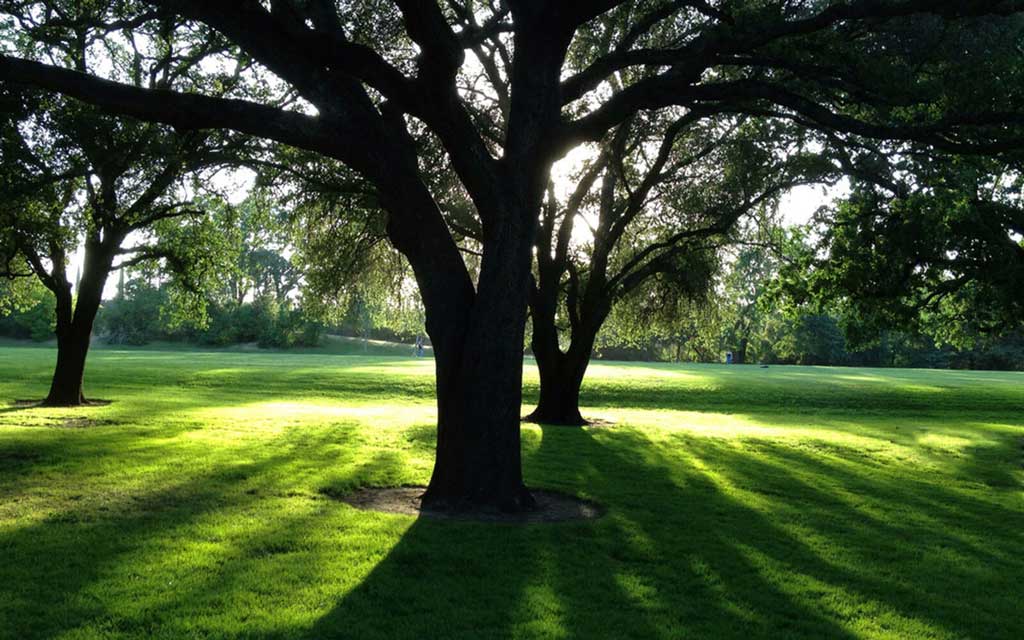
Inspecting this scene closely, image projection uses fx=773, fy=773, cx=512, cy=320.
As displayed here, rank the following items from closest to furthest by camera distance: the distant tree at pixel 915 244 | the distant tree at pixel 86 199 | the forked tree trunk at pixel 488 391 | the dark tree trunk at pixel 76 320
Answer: the forked tree trunk at pixel 488 391
the distant tree at pixel 86 199
the distant tree at pixel 915 244
the dark tree trunk at pixel 76 320

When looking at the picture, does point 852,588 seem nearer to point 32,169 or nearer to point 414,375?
point 32,169

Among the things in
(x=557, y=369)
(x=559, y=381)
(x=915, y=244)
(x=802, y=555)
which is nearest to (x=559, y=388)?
(x=559, y=381)

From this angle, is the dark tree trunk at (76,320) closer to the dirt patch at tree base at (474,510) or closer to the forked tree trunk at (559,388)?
the forked tree trunk at (559,388)

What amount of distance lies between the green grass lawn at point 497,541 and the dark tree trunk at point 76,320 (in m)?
3.48

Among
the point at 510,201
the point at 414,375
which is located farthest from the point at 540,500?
the point at 414,375

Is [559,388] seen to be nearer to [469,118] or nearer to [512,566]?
[469,118]

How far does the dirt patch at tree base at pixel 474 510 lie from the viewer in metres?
9.00

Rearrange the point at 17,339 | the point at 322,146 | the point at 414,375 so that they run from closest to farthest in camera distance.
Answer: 1. the point at 322,146
2. the point at 414,375
3. the point at 17,339

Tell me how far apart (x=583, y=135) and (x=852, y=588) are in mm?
5977

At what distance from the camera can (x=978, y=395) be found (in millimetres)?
34688

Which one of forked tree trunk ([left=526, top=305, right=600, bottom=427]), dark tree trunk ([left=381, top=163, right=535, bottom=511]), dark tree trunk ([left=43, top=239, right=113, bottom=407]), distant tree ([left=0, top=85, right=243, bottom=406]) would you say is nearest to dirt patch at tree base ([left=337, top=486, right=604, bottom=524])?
dark tree trunk ([left=381, top=163, right=535, bottom=511])

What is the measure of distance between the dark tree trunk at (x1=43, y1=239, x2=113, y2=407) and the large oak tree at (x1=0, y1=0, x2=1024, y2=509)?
1445 cm

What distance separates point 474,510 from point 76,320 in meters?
17.5

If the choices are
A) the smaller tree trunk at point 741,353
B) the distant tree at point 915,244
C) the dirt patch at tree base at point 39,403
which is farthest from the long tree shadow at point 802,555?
the smaller tree trunk at point 741,353
